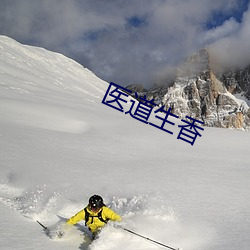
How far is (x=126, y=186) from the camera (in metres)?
7.55

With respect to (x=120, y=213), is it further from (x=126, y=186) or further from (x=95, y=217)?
(x=126, y=186)

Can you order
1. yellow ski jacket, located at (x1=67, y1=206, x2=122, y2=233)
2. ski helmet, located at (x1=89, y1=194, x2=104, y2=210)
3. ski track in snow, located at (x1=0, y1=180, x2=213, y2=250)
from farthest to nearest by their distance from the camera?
yellow ski jacket, located at (x1=67, y1=206, x2=122, y2=233), ski helmet, located at (x1=89, y1=194, x2=104, y2=210), ski track in snow, located at (x1=0, y1=180, x2=213, y2=250)

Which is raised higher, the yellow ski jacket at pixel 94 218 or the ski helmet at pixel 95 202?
the ski helmet at pixel 95 202

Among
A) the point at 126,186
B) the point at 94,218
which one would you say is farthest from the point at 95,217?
the point at 126,186

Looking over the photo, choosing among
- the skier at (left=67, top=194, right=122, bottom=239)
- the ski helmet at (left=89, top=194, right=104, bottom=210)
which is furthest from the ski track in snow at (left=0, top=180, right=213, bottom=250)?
the ski helmet at (left=89, top=194, right=104, bottom=210)

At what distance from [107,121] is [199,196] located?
11136 mm

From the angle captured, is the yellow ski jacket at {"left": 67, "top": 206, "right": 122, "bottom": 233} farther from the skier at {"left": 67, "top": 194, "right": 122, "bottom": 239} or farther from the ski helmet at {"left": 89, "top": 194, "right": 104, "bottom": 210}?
the ski helmet at {"left": 89, "top": 194, "right": 104, "bottom": 210}

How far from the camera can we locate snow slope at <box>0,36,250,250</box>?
16.9ft

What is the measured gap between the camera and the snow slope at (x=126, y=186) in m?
5.15

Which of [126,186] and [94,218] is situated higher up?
[126,186]

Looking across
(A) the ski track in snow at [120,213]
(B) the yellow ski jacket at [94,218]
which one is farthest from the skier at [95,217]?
(A) the ski track in snow at [120,213]

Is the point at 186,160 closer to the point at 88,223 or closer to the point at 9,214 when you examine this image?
the point at 88,223

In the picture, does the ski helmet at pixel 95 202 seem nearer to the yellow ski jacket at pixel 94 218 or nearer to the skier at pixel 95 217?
the skier at pixel 95 217

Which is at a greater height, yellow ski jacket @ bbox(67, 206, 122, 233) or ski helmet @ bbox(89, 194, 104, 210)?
ski helmet @ bbox(89, 194, 104, 210)
